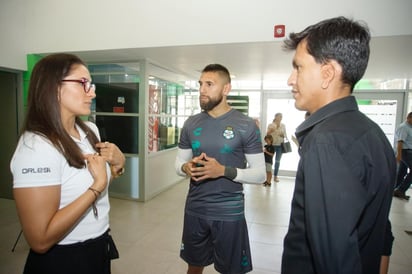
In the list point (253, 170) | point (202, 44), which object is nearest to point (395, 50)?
point (202, 44)

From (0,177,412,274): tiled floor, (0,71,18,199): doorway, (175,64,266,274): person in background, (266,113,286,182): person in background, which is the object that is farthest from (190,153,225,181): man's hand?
(266,113,286,182): person in background

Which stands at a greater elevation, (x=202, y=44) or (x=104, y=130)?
(x=202, y=44)

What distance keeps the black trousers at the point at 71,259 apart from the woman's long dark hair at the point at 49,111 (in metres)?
0.37

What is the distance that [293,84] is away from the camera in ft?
3.29

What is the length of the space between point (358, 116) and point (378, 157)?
149 millimetres

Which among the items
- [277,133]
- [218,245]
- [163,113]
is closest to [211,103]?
[218,245]

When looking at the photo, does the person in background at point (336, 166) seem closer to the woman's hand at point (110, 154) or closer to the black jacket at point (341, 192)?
the black jacket at point (341, 192)

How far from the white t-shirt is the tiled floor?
1.56 meters

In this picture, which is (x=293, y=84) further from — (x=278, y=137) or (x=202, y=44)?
(x=278, y=137)

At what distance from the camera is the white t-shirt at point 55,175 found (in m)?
0.96

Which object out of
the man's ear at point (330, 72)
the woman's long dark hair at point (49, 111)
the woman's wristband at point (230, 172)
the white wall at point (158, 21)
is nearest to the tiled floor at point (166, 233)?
the woman's wristband at point (230, 172)

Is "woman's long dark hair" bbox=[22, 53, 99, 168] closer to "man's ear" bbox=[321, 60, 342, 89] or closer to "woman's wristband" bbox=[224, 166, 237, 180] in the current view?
"woman's wristband" bbox=[224, 166, 237, 180]

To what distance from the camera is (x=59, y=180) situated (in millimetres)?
1021

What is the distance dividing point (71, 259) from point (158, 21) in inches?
113
